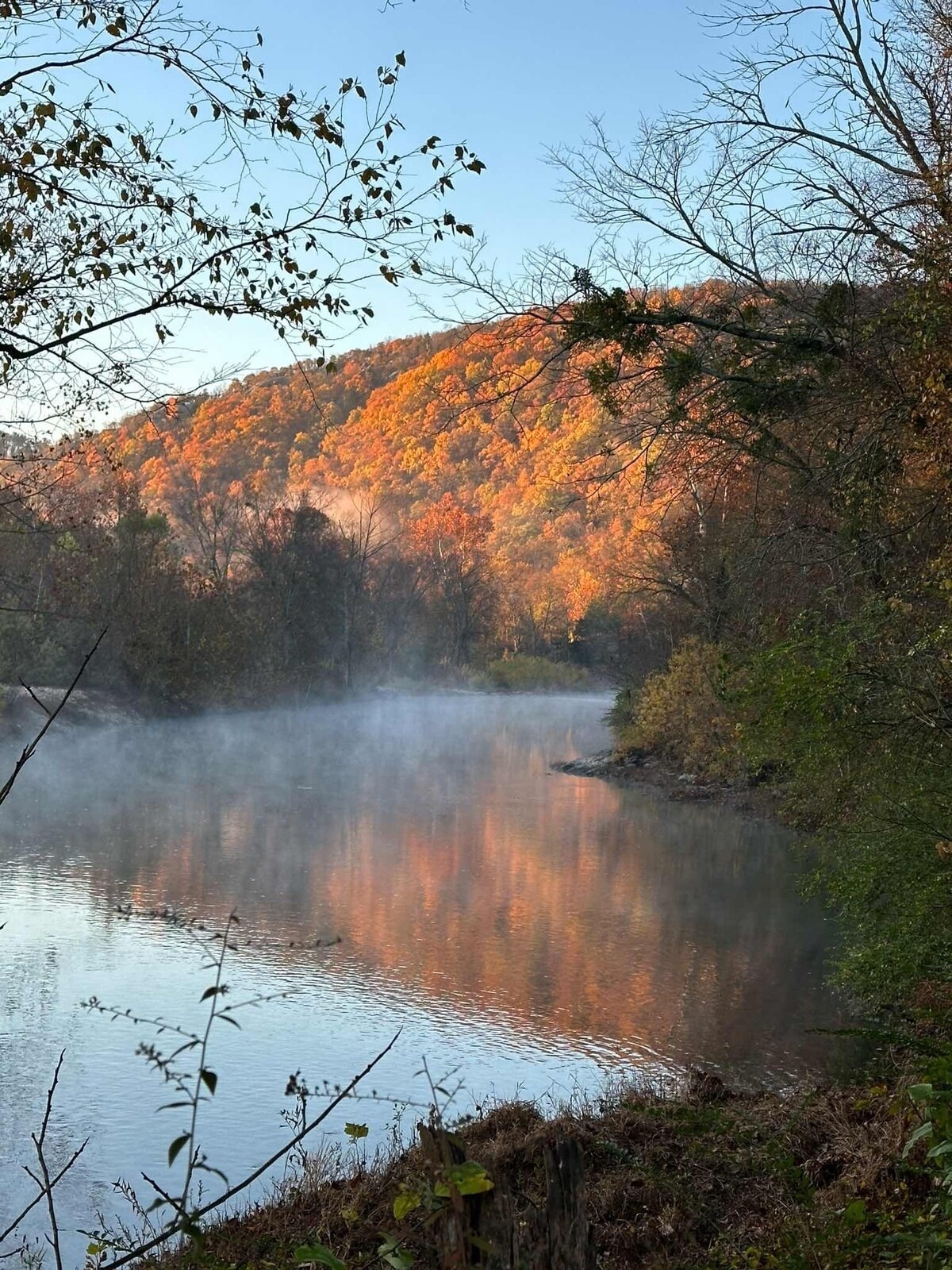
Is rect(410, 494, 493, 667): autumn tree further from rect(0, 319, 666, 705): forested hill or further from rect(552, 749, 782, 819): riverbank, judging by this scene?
rect(552, 749, 782, 819): riverbank

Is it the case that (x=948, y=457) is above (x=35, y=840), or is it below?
above

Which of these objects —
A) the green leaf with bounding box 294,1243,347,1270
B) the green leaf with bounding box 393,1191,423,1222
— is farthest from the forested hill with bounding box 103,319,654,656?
the green leaf with bounding box 294,1243,347,1270

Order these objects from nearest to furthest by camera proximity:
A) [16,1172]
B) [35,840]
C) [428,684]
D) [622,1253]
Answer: [622,1253] → [16,1172] → [35,840] → [428,684]

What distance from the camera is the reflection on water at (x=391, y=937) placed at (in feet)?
30.3

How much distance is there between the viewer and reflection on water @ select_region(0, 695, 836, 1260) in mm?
9227

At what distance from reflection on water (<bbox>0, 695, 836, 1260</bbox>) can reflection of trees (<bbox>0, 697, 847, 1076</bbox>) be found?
0.18 ft

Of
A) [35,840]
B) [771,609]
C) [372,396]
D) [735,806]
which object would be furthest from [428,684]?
[372,396]

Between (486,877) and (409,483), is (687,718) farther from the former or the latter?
(409,483)

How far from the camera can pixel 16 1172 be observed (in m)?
7.24

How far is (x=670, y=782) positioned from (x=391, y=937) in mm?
15356

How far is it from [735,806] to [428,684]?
40.4 meters

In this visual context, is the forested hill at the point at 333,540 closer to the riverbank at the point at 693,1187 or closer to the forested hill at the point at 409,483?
the forested hill at the point at 409,483

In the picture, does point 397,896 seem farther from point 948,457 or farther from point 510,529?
point 510,529

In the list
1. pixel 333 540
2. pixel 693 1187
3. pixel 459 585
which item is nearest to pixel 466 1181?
pixel 693 1187
